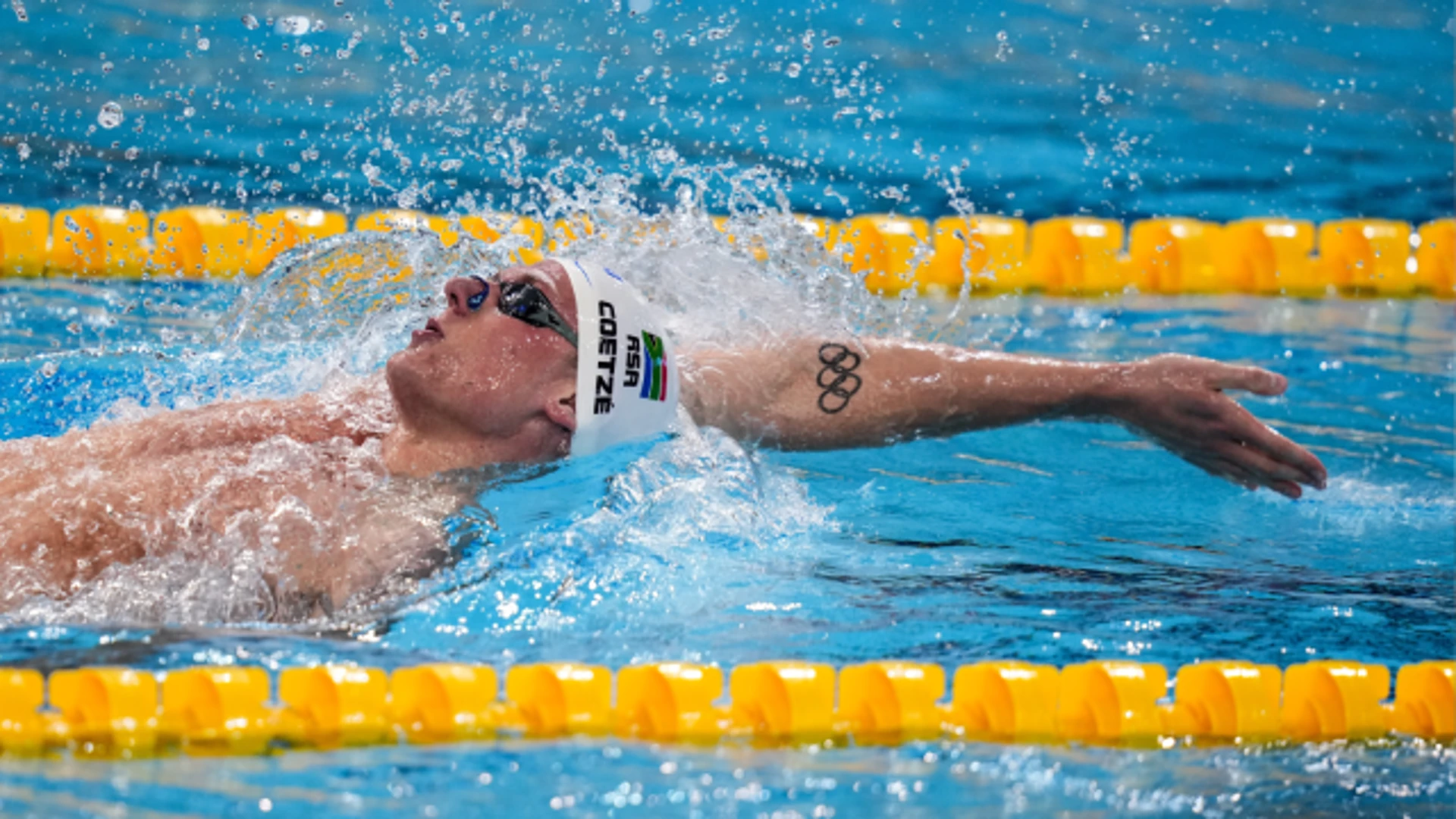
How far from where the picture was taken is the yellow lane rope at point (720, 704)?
6.68 feet

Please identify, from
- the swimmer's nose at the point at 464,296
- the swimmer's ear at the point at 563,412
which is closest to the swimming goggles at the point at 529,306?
the swimmer's nose at the point at 464,296

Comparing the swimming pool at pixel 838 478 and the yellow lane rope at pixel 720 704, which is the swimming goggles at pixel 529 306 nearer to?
the swimming pool at pixel 838 478

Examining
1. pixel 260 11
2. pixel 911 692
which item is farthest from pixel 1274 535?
pixel 260 11

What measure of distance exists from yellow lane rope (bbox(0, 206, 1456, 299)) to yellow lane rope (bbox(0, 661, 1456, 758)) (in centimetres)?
307

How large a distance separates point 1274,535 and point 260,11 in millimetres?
6388

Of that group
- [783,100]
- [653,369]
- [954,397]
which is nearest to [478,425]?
[653,369]

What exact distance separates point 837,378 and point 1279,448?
0.87 meters

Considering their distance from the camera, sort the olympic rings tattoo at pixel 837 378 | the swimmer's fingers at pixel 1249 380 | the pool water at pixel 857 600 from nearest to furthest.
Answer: the pool water at pixel 857 600, the swimmer's fingers at pixel 1249 380, the olympic rings tattoo at pixel 837 378

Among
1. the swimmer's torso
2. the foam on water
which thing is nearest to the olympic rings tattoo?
the foam on water

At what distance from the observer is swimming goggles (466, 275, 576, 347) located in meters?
2.69

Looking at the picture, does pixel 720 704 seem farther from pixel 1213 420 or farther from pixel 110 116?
pixel 110 116

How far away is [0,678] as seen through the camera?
2.03 meters

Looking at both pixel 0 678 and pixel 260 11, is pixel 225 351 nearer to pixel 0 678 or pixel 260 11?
pixel 0 678

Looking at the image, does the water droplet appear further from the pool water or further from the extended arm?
the extended arm
